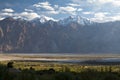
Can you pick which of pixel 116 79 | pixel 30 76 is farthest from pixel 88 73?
pixel 30 76

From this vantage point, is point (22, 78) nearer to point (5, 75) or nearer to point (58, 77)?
point (5, 75)

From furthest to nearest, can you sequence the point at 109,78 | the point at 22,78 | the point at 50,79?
the point at 109,78 < the point at 50,79 < the point at 22,78

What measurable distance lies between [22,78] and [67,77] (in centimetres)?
264

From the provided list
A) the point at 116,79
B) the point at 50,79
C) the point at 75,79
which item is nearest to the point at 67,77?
the point at 75,79

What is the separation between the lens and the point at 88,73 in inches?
497

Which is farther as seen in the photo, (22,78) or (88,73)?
(88,73)

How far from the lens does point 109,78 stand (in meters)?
12.9

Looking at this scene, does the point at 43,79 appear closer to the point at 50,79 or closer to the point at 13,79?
the point at 50,79

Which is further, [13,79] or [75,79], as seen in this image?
[75,79]

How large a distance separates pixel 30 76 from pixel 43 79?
3.19 feet

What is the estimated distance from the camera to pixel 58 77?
42.9 feet

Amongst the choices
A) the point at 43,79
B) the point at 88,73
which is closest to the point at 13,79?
the point at 43,79

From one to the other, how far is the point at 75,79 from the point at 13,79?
118 inches

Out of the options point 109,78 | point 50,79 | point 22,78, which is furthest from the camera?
point 109,78
